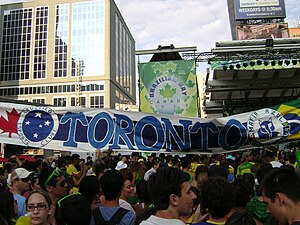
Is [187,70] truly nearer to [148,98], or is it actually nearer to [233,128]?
[148,98]

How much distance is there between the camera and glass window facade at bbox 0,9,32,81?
67625 millimetres

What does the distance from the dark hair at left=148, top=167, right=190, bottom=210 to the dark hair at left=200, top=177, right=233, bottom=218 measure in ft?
1.34

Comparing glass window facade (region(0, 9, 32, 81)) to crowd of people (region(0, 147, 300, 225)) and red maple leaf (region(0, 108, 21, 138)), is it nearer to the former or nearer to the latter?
red maple leaf (region(0, 108, 21, 138))

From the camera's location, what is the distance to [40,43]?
219 ft

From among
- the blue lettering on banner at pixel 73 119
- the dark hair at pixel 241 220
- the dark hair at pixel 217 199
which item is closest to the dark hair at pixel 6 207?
the dark hair at pixel 217 199

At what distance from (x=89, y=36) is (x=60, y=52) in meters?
6.57

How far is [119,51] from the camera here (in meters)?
76.0

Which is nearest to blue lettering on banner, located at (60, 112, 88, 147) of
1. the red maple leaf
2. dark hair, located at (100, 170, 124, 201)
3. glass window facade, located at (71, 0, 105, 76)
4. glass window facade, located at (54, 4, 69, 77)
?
the red maple leaf

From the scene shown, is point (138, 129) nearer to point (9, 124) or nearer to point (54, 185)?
point (9, 124)

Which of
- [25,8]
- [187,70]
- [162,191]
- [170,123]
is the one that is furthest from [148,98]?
[25,8]

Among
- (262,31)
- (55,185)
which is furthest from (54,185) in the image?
(262,31)

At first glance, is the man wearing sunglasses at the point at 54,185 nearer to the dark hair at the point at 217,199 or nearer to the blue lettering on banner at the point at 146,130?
the blue lettering on banner at the point at 146,130

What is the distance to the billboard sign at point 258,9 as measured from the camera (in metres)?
17.9

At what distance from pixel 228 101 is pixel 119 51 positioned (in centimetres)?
6122
